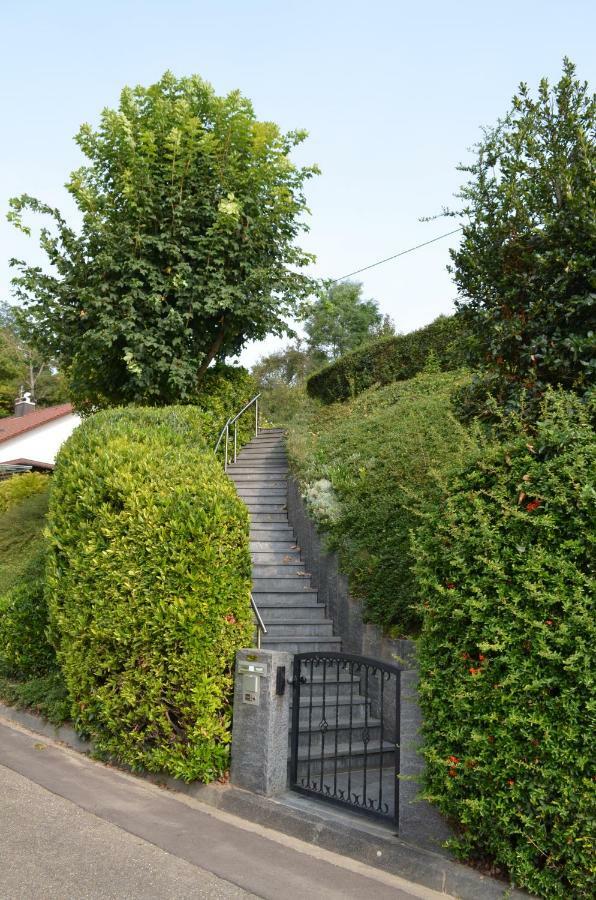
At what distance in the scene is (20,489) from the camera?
14805 mm

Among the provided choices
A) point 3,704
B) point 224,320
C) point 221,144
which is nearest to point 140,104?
point 221,144

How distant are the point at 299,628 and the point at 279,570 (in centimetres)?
137

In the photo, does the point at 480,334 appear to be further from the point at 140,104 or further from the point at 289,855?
the point at 140,104

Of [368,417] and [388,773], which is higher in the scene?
[368,417]

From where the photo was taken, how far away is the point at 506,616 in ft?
12.4

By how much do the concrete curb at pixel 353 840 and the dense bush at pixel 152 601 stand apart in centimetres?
23

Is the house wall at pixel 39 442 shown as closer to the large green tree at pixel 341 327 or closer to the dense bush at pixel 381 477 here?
the large green tree at pixel 341 327

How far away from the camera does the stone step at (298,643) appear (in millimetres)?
7727

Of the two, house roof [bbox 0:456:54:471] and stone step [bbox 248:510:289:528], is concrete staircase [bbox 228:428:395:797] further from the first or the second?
house roof [bbox 0:456:54:471]

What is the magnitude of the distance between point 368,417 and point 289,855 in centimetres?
901

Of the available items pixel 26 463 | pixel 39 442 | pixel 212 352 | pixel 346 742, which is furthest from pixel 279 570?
pixel 39 442

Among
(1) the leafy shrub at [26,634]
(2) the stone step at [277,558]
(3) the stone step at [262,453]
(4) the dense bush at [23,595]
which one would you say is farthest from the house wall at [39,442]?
(1) the leafy shrub at [26,634]

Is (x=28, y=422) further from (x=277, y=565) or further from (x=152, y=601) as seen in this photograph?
(x=152, y=601)

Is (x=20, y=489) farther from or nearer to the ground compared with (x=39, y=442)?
nearer to the ground
